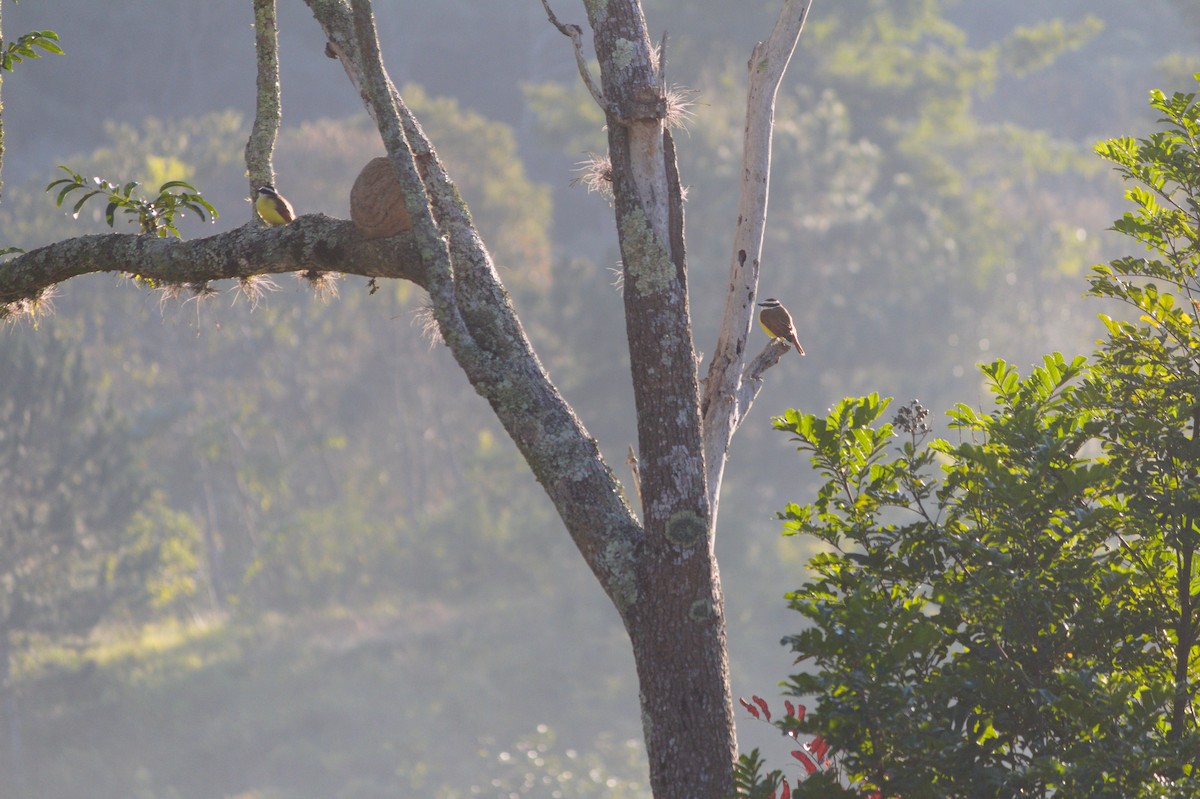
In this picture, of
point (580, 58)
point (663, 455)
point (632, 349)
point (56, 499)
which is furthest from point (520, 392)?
point (56, 499)

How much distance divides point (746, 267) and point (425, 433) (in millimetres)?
28112

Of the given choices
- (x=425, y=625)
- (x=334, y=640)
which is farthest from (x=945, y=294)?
(x=334, y=640)

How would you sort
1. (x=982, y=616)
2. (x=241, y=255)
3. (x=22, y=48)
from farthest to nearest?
(x=22, y=48) → (x=241, y=255) → (x=982, y=616)

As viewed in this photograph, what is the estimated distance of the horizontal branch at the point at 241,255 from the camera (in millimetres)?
4020

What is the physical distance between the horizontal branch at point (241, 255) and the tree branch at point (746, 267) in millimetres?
1126

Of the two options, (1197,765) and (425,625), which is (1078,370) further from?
(425,625)

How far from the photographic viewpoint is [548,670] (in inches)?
1009

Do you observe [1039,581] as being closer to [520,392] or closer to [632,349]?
[632,349]

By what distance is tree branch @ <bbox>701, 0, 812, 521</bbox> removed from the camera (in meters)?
4.07

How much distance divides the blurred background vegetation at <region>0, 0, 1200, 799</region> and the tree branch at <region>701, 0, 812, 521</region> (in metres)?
17.6

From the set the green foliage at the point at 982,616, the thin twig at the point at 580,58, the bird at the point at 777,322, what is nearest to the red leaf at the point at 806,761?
the green foliage at the point at 982,616

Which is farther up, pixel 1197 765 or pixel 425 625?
pixel 425 625

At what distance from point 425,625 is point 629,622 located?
23901 millimetres

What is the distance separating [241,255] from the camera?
4.16 m
